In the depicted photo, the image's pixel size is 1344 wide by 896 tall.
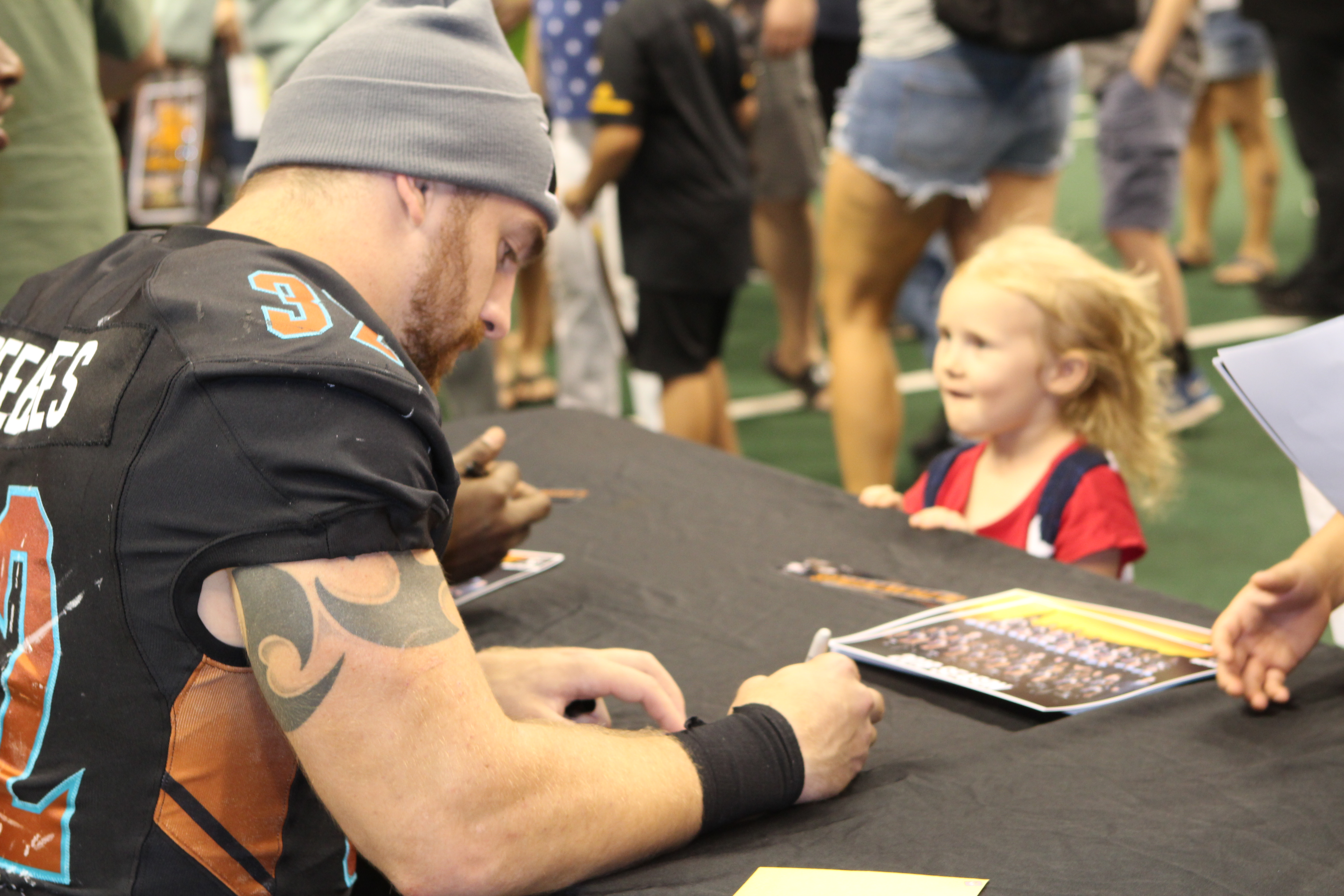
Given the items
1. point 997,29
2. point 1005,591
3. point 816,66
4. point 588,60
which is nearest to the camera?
point 1005,591

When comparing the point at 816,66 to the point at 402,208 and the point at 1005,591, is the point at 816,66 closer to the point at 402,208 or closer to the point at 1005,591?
the point at 1005,591

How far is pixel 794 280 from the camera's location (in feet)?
15.7

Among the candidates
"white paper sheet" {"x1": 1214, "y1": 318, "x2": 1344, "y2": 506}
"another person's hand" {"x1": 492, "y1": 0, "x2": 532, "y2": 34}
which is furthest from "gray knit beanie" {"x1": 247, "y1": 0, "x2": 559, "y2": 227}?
"another person's hand" {"x1": 492, "y1": 0, "x2": 532, "y2": 34}

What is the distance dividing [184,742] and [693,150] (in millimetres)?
2601

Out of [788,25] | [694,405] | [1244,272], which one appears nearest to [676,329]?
[694,405]

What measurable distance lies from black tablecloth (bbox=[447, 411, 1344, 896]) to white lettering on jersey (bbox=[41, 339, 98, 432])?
0.48m

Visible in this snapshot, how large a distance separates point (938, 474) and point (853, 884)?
134 centimetres

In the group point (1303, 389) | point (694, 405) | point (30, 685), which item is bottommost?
point (694, 405)

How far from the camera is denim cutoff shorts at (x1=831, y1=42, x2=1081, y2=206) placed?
2797 millimetres

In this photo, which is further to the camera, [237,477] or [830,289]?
[830,289]

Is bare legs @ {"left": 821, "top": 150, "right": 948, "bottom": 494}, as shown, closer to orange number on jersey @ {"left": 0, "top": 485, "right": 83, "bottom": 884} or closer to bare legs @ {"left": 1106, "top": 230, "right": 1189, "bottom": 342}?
bare legs @ {"left": 1106, "top": 230, "right": 1189, "bottom": 342}

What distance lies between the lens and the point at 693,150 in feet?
11.0

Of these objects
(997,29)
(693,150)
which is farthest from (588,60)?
(997,29)

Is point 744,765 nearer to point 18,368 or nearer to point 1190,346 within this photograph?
point 18,368
